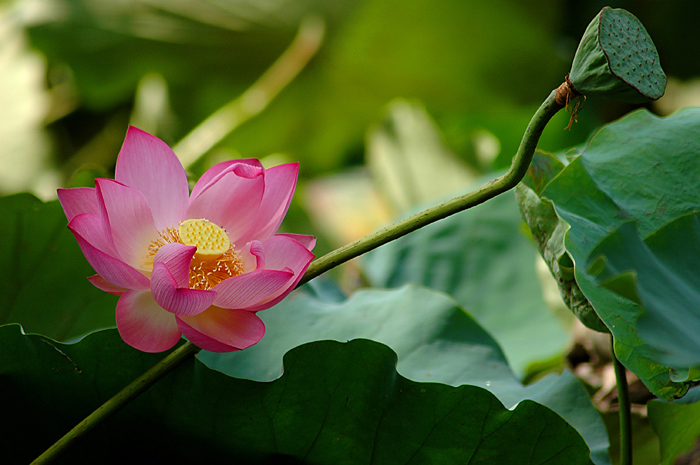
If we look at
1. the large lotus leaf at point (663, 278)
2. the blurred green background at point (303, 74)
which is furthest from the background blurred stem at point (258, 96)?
the large lotus leaf at point (663, 278)

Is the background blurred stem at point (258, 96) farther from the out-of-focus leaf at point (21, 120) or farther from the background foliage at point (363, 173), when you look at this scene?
the out-of-focus leaf at point (21, 120)

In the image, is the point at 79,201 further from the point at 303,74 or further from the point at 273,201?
the point at 303,74

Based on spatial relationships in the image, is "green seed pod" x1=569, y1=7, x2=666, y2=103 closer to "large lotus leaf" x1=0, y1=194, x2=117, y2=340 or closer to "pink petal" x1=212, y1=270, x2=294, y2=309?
"pink petal" x1=212, y1=270, x2=294, y2=309

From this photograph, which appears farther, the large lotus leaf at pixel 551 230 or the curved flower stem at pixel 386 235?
the large lotus leaf at pixel 551 230

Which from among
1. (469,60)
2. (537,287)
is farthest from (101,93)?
(537,287)

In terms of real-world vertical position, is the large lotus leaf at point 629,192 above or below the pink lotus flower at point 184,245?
below

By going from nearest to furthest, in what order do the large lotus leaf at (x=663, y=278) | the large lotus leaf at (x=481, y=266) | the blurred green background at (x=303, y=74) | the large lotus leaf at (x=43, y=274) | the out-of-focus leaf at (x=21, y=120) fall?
1. the large lotus leaf at (x=663, y=278)
2. the large lotus leaf at (x=43, y=274)
3. the large lotus leaf at (x=481, y=266)
4. the blurred green background at (x=303, y=74)
5. the out-of-focus leaf at (x=21, y=120)

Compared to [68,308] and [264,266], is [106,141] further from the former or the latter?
[264,266]
